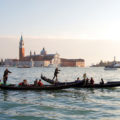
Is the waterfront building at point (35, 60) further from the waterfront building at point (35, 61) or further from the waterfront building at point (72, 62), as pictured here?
the waterfront building at point (72, 62)

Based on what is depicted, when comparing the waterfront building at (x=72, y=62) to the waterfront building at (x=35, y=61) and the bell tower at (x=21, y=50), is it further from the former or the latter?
the bell tower at (x=21, y=50)

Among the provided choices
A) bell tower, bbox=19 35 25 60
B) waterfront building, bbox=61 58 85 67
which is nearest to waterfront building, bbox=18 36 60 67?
bell tower, bbox=19 35 25 60

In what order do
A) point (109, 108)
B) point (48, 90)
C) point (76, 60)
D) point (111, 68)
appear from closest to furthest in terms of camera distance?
point (109, 108), point (48, 90), point (111, 68), point (76, 60)

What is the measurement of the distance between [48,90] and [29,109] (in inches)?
245

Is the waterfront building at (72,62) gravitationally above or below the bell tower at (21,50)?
below

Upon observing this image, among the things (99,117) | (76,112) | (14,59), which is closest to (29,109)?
(76,112)

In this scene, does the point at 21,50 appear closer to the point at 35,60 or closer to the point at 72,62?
the point at 35,60

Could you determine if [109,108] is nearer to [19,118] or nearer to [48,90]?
[19,118]

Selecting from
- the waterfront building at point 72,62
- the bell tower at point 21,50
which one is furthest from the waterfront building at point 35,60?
the waterfront building at point 72,62

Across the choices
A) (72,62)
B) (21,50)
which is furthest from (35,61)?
(72,62)

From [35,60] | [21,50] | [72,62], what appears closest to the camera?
[21,50]

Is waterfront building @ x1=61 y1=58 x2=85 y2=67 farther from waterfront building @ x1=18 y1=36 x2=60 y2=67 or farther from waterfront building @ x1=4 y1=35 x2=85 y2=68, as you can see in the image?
waterfront building @ x1=18 y1=36 x2=60 y2=67

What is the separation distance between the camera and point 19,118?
9992 mm

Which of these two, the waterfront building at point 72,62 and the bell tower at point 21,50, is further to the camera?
the waterfront building at point 72,62
